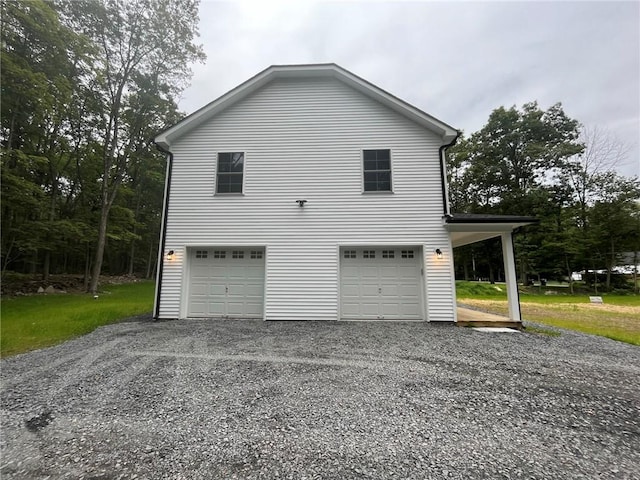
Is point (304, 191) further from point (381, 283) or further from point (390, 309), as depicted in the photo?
point (390, 309)

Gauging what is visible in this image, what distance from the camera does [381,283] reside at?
7766 millimetres

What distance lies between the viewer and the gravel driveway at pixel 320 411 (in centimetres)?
204

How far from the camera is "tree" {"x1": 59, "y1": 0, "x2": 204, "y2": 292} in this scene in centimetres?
1287

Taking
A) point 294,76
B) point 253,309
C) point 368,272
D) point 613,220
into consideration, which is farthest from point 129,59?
point 613,220

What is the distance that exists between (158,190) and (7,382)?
75.3 ft

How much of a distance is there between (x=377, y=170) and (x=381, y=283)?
3381 mm

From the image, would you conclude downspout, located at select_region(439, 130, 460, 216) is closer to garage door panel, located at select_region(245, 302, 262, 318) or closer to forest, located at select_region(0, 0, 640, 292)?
garage door panel, located at select_region(245, 302, 262, 318)

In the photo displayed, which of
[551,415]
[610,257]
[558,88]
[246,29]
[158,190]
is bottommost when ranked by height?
[551,415]

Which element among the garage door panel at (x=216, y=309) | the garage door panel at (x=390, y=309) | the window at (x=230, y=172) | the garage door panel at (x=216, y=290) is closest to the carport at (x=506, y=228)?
the garage door panel at (x=390, y=309)

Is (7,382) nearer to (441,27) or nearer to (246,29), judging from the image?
(246,29)

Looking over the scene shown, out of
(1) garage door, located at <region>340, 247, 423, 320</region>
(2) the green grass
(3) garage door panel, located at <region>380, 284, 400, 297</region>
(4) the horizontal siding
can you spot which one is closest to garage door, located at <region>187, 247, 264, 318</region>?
(4) the horizontal siding

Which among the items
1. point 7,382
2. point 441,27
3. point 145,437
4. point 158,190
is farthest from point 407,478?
point 158,190

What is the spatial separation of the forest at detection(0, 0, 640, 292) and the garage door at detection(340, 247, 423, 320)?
769 cm

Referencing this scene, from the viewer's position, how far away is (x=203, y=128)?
8.52 meters
